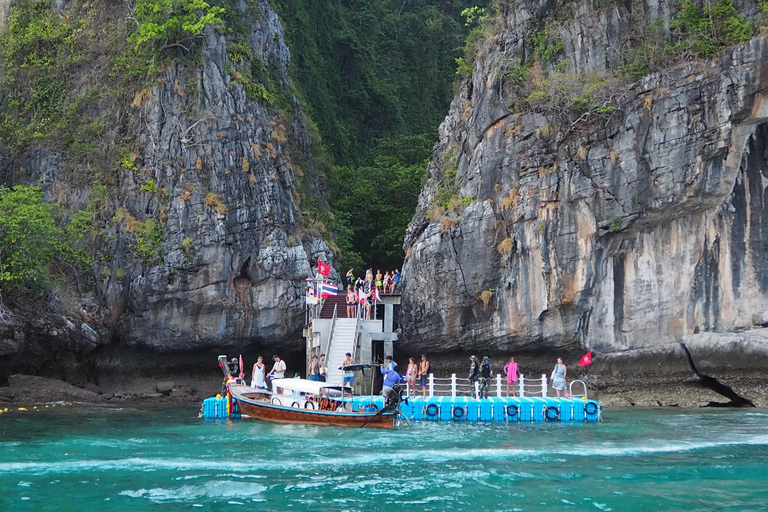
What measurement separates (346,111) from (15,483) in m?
42.6

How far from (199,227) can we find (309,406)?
1246 centimetres

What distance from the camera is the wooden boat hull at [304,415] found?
23.7 m

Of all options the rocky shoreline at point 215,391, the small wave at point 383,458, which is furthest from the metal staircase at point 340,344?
the small wave at point 383,458

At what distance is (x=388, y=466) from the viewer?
1723cm

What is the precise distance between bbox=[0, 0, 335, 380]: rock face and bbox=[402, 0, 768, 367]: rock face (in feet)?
19.9

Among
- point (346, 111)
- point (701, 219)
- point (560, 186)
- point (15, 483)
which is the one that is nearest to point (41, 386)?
point (15, 483)

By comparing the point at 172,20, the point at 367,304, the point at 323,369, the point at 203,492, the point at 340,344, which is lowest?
the point at 203,492

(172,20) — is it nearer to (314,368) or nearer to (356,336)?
(356,336)

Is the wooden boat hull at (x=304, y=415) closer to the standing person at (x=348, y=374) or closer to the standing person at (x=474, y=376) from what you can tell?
the standing person at (x=348, y=374)

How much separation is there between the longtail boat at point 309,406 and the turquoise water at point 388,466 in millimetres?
635

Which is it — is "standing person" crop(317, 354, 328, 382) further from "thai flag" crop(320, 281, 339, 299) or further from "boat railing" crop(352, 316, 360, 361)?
"thai flag" crop(320, 281, 339, 299)

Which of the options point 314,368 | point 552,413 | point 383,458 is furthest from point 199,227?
point 383,458

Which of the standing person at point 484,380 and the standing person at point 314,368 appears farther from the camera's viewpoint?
the standing person at point 314,368

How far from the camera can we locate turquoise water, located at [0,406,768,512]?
47.0 feet
